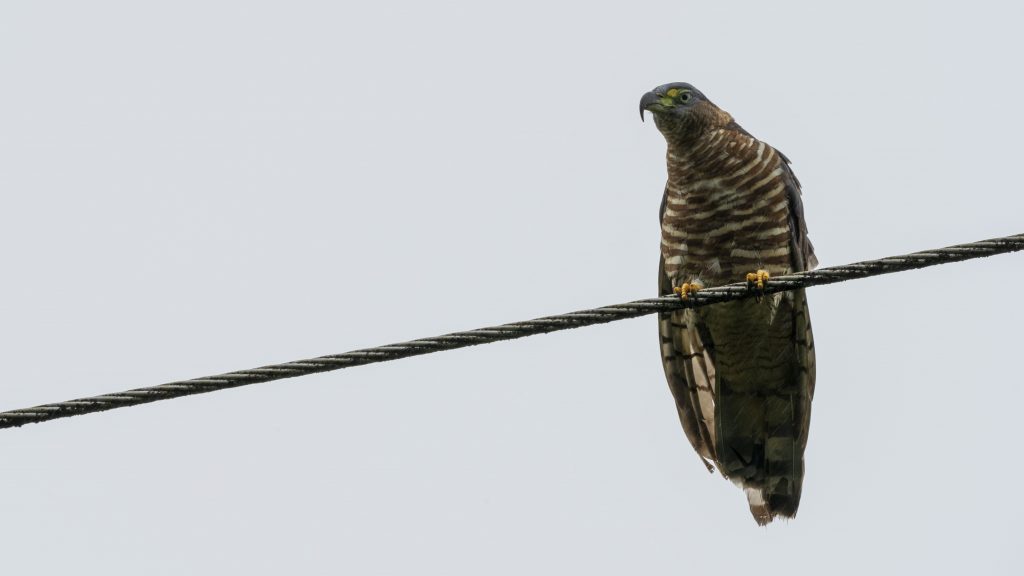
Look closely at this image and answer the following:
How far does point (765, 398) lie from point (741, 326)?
0.57 meters

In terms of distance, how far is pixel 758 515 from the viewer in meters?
8.59

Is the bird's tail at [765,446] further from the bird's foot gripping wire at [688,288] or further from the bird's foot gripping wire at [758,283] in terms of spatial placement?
the bird's foot gripping wire at [758,283]

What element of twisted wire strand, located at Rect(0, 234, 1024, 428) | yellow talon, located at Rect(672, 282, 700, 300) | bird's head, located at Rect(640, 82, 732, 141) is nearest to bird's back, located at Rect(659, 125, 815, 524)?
bird's head, located at Rect(640, 82, 732, 141)

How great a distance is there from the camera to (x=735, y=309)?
8227mm

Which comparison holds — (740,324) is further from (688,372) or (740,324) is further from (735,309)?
(688,372)

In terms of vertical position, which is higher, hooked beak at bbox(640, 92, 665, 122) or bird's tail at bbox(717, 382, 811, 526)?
hooked beak at bbox(640, 92, 665, 122)

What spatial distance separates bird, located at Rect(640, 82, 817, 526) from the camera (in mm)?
8148

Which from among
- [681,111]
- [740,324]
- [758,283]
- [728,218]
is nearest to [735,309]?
[740,324]

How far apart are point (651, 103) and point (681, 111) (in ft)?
0.71

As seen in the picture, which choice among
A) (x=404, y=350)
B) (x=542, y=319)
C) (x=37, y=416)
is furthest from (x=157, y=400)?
(x=542, y=319)

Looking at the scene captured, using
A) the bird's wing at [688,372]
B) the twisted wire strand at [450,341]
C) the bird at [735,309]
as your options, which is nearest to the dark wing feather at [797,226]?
the bird at [735,309]

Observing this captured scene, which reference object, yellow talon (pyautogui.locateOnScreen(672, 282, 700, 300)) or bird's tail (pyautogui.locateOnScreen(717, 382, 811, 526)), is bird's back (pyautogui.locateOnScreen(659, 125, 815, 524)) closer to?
bird's tail (pyautogui.locateOnScreen(717, 382, 811, 526))

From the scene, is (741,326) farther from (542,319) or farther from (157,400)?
(157,400)

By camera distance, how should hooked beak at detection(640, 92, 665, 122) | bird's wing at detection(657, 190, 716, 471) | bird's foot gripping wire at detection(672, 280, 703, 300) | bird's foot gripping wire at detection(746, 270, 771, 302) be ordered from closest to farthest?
bird's foot gripping wire at detection(746, 270, 771, 302) < bird's foot gripping wire at detection(672, 280, 703, 300) < bird's wing at detection(657, 190, 716, 471) < hooked beak at detection(640, 92, 665, 122)
